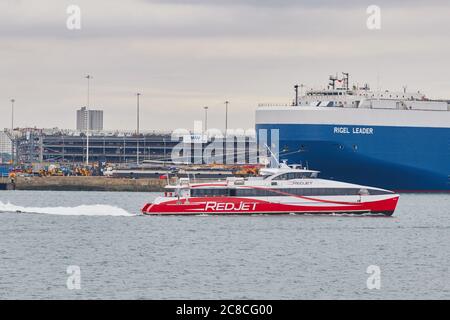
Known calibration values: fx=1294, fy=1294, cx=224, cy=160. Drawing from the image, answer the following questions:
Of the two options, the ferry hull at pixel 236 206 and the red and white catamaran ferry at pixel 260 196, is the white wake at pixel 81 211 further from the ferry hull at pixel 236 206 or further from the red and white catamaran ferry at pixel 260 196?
the red and white catamaran ferry at pixel 260 196

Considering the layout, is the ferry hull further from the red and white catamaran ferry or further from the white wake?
the white wake

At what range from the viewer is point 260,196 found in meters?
81.6

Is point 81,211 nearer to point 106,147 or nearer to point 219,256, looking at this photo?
point 219,256

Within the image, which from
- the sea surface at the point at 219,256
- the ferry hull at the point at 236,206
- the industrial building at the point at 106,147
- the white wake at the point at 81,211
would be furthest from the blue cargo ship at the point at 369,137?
the industrial building at the point at 106,147

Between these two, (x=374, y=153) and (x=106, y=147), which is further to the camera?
(x=106, y=147)

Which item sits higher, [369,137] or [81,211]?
[369,137]

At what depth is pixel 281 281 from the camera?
173 ft

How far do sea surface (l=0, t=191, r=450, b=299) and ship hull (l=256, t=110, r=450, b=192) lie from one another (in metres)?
22.0

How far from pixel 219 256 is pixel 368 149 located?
53.4 meters

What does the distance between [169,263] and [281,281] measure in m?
7.68

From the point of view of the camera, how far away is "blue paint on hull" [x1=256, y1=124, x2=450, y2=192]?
112 metres

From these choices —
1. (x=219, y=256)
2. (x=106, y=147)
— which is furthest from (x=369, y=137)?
(x=106, y=147)
